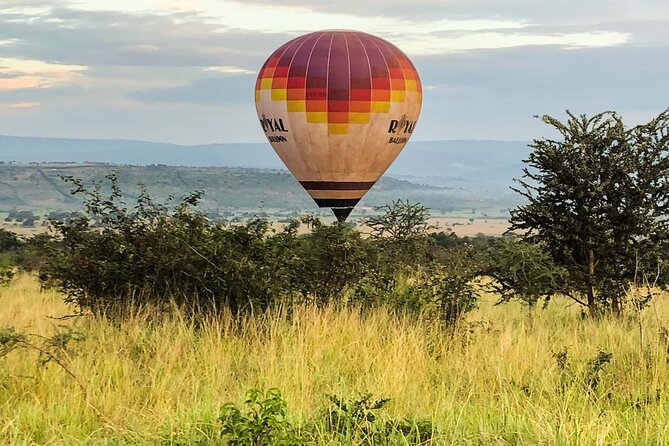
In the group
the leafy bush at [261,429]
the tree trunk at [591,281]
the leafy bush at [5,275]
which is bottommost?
the leafy bush at [5,275]

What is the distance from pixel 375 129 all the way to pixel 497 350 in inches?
612

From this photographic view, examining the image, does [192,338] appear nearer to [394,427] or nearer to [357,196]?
[394,427]

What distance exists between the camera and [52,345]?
8289mm

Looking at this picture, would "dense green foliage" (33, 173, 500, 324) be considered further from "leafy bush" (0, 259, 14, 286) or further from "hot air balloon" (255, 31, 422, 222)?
"hot air balloon" (255, 31, 422, 222)

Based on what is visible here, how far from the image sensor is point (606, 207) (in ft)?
50.3

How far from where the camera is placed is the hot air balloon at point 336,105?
23.4 metres

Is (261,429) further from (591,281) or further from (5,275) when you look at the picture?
(5,275)

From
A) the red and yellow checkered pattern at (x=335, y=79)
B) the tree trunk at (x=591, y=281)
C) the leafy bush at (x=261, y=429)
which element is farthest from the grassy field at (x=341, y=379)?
the red and yellow checkered pattern at (x=335, y=79)

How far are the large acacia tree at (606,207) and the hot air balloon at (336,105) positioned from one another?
28.2 ft

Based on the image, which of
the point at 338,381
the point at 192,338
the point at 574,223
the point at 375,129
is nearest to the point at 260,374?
the point at 338,381

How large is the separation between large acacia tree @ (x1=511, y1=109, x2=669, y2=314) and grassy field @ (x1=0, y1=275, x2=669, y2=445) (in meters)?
4.54

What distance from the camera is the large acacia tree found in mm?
15211

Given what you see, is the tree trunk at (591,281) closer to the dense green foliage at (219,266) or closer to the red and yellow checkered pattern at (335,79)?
the dense green foliage at (219,266)

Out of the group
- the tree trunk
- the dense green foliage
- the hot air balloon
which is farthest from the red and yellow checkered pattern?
the dense green foliage
